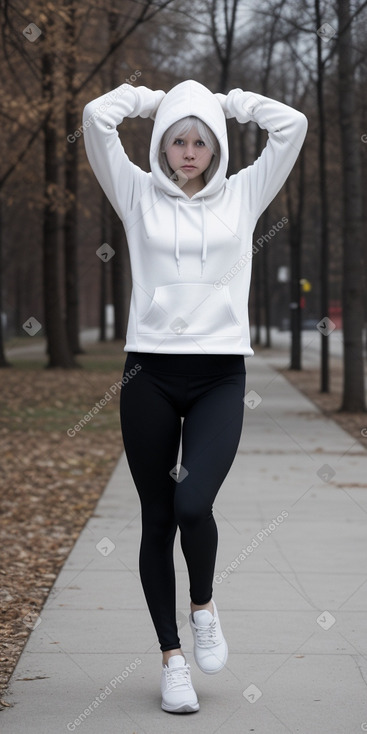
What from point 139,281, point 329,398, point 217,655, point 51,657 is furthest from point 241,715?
point 329,398

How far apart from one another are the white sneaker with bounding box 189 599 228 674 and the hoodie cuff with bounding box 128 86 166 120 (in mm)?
1653

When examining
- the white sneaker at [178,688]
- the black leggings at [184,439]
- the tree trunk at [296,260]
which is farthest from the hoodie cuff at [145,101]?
the tree trunk at [296,260]

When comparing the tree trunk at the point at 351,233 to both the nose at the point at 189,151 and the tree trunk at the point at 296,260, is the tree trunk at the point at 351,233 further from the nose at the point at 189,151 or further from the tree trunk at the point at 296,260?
the nose at the point at 189,151

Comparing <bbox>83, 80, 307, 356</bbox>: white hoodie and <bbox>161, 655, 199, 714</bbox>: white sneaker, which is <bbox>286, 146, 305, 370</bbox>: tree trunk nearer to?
<bbox>83, 80, 307, 356</bbox>: white hoodie

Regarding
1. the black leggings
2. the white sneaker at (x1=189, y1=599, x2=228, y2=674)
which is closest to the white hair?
the black leggings

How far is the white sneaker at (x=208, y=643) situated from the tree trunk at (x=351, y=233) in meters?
12.0

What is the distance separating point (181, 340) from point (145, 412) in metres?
0.26

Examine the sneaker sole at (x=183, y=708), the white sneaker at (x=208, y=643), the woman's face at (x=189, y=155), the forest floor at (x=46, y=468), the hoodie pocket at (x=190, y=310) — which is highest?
the woman's face at (x=189, y=155)

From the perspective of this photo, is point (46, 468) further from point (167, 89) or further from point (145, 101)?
point (167, 89)

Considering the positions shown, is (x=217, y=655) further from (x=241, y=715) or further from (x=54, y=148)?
(x=54, y=148)

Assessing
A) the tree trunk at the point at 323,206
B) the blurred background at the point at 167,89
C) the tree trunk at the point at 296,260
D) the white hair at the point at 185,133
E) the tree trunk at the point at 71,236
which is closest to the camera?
the white hair at the point at 185,133

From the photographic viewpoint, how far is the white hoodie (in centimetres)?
385

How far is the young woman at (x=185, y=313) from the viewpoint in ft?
12.6

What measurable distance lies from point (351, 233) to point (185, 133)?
12222 millimetres
